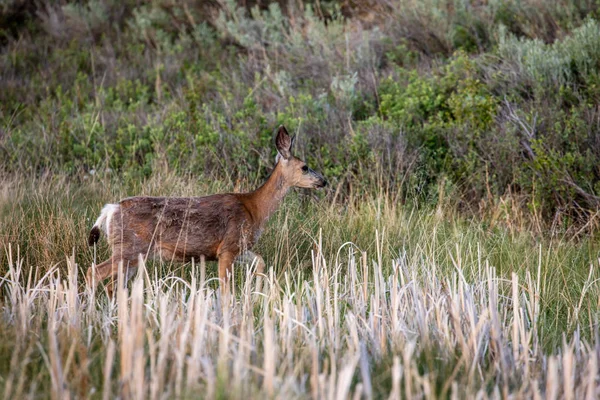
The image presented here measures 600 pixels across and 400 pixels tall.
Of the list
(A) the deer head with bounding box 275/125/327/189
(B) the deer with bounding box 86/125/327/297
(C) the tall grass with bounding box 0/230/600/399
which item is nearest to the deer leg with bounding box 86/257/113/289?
(B) the deer with bounding box 86/125/327/297

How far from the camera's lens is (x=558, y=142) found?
352 inches

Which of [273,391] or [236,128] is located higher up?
[273,391]

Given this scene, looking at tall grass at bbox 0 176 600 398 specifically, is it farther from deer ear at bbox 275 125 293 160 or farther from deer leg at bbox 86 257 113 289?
deer ear at bbox 275 125 293 160

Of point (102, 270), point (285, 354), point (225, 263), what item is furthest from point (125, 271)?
point (285, 354)

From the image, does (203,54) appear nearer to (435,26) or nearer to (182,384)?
(435,26)

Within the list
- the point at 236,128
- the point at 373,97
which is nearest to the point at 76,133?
the point at 236,128

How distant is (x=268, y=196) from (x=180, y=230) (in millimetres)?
927

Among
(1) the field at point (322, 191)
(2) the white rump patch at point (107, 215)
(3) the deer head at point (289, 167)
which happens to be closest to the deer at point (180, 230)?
(2) the white rump patch at point (107, 215)

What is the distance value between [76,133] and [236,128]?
216cm

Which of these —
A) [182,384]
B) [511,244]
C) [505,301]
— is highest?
[182,384]

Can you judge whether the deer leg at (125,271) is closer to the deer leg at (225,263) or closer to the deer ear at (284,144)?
the deer leg at (225,263)

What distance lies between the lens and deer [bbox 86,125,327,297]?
6277mm

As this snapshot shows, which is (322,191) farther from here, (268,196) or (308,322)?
(308,322)

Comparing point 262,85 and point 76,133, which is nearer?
point 76,133
